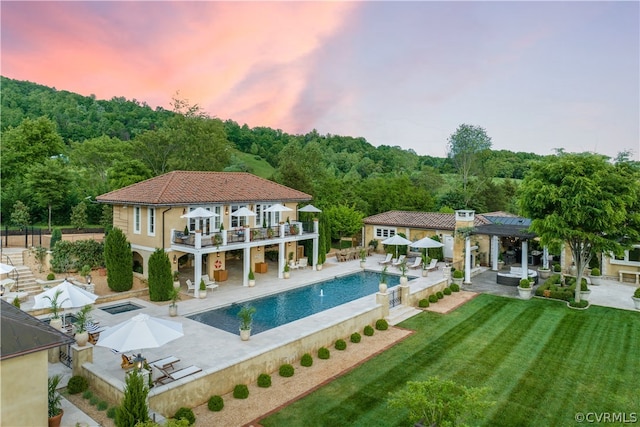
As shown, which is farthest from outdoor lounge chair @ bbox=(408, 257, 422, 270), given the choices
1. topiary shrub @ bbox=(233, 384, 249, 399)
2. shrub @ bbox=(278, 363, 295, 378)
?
topiary shrub @ bbox=(233, 384, 249, 399)

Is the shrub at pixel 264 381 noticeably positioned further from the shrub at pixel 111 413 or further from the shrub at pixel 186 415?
the shrub at pixel 111 413

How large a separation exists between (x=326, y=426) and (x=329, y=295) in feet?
41.4

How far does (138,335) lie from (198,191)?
51.1 ft

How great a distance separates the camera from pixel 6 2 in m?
9.23

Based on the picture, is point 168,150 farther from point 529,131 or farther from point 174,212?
point 529,131

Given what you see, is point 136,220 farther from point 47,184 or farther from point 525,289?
point 525,289

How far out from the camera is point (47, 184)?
118 ft

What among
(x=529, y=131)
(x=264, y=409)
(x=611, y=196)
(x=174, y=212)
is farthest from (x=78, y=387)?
(x=529, y=131)

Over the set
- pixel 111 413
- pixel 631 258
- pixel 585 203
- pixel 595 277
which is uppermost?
pixel 585 203

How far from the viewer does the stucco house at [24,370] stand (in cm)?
790

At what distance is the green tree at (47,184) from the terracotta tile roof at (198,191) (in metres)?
13.1

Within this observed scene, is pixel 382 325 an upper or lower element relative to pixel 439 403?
lower

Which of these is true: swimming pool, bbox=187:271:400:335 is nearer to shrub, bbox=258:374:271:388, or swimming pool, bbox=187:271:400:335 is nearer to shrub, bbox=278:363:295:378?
shrub, bbox=278:363:295:378

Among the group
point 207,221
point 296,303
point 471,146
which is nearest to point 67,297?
point 296,303
